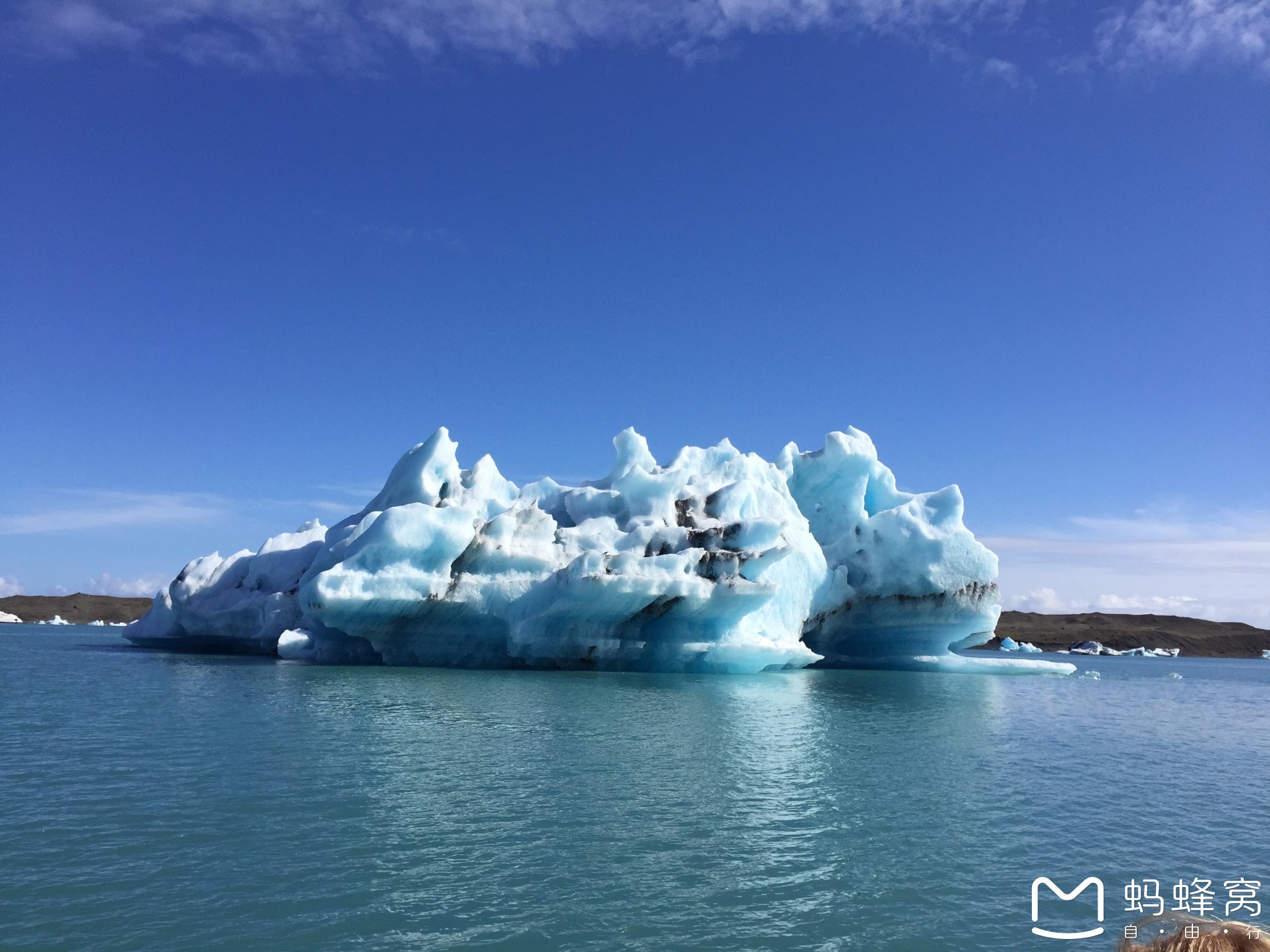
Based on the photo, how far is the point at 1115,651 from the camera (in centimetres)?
8369

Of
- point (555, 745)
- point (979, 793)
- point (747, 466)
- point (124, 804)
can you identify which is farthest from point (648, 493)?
point (124, 804)

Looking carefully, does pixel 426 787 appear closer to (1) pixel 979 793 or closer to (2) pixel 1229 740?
(1) pixel 979 793

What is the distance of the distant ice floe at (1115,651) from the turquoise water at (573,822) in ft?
206

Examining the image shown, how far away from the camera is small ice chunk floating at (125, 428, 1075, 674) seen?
23.3 meters

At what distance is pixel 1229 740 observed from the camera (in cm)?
1803

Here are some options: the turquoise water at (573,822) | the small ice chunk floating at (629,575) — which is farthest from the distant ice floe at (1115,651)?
the turquoise water at (573,822)

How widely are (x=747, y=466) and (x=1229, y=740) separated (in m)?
14.8

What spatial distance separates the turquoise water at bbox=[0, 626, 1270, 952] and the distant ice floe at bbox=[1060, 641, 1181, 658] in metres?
62.9
